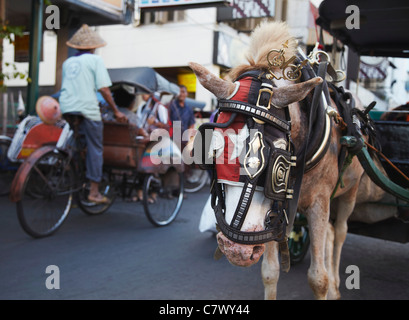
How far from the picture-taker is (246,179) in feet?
6.36

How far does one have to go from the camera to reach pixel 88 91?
17.2 ft

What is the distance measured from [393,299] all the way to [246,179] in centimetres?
258

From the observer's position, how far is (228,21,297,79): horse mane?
7.72 feet

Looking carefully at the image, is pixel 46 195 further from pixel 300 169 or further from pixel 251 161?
pixel 251 161

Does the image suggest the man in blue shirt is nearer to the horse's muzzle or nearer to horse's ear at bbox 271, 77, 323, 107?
horse's ear at bbox 271, 77, 323, 107

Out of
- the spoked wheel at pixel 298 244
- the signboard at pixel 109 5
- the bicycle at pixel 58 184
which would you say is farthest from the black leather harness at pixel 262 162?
the signboard at pixel 109 5

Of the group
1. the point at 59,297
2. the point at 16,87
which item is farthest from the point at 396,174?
the point at 16,87

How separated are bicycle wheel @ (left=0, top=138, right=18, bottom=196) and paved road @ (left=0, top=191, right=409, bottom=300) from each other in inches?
60.4

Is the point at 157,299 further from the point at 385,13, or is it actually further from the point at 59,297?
the point at 385,13

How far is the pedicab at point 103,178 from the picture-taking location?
495 centimetres

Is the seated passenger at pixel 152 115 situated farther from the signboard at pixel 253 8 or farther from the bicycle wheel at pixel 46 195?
the signboard at pixel 253 8

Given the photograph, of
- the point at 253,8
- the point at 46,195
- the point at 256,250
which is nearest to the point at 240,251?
the point at 256,250

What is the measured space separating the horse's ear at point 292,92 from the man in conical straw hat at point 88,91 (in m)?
3.65

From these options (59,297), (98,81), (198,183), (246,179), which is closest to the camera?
(246,179)
